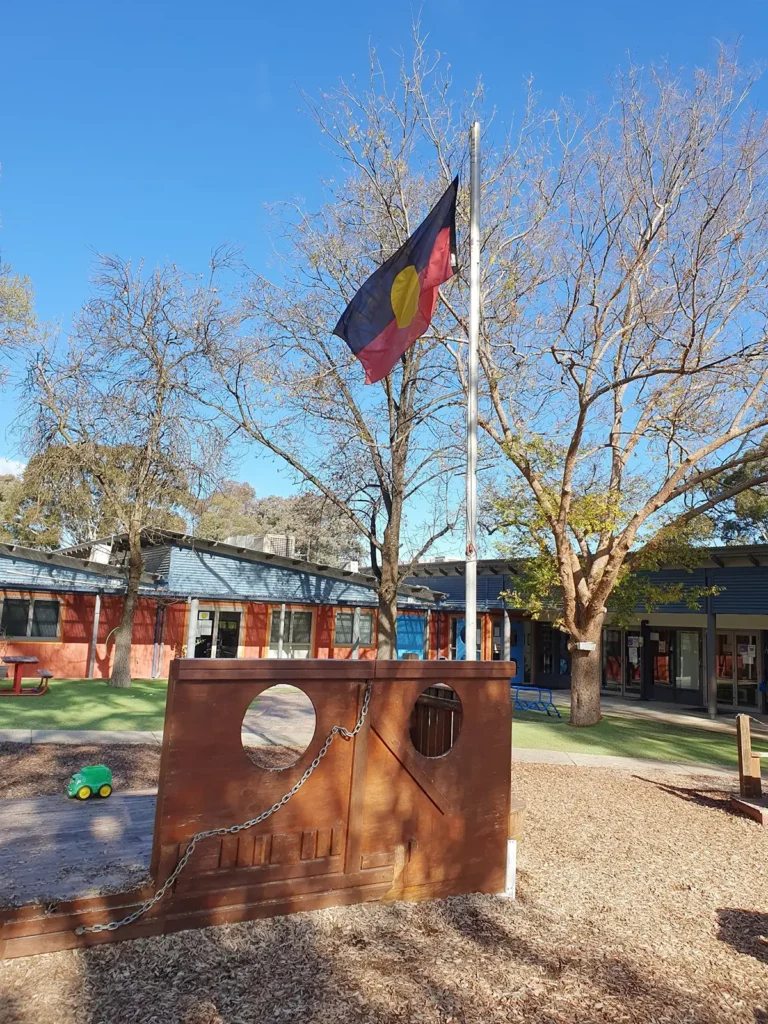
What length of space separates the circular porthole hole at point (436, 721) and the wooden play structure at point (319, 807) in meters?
0.66

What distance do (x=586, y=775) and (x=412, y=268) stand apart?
7.22 metres

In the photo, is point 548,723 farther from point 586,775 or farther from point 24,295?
point 24,295

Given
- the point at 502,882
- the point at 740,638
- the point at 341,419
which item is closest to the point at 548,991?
the point at 502,882

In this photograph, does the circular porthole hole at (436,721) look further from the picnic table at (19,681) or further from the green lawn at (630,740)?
the picnic table at (19,681)

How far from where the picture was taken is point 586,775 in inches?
388

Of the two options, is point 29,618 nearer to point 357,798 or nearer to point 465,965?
point 357,798

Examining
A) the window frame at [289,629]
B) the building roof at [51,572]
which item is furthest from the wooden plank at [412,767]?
the window frame at [289,629]

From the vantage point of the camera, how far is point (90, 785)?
5.66 metres

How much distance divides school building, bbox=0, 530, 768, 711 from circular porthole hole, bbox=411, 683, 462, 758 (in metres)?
12.3

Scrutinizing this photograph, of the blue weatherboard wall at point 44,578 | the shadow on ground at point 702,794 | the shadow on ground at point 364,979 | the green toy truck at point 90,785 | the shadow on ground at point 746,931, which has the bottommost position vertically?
the shadow on ground at point 702,794

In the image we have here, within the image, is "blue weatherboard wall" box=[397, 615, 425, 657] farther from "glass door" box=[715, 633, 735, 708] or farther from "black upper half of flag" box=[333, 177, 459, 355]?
"black upper half of flag" box=[333, 177, 459, 355]

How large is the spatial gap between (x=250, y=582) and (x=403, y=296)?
675 inches

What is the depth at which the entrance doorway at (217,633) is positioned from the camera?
2261 cm

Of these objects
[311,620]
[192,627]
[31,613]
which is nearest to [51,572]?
[31,613]
